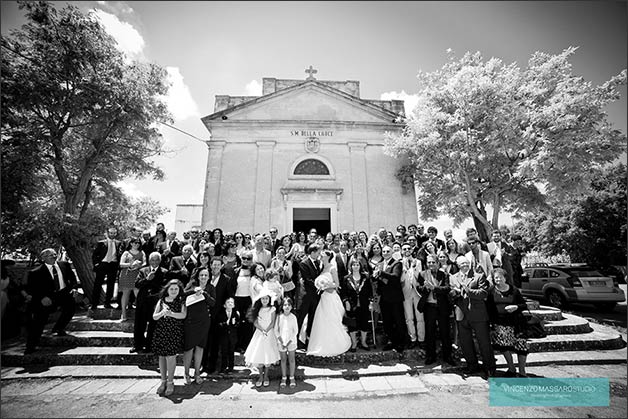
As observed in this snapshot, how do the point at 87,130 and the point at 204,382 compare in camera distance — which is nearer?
the point at 204,382

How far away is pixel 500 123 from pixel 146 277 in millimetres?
11820

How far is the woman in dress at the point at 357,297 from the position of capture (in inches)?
225

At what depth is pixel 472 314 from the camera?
4.95 metres

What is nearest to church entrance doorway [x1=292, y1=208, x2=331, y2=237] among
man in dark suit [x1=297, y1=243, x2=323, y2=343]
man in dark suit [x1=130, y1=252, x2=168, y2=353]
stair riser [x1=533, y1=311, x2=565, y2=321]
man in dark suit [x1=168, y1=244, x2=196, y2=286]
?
man in dark suit [x1=168, y1=244, x2=196, y2=286]

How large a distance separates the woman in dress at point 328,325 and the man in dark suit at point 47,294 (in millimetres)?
5647

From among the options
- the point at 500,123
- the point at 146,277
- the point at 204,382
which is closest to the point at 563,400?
the point at 204,382

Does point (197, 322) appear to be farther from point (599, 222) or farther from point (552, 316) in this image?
point (599, 222)

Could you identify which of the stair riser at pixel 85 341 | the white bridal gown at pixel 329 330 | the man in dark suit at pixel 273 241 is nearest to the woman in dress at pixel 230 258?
the man in dark suit at pixel 273 241

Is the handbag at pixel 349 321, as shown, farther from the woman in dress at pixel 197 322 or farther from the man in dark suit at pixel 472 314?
the woman in dress at pixel 197 322

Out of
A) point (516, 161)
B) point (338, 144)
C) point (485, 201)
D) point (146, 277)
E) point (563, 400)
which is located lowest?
point (563, 400)

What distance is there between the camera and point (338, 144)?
14.6 meters

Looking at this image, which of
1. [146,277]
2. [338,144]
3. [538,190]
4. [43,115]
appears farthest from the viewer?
[338,144]

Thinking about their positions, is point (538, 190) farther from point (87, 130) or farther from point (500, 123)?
point (87, 130)

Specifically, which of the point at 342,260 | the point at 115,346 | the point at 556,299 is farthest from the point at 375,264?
the point at 556,299
